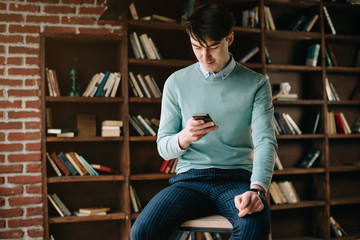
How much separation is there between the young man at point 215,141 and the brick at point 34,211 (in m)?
1.76

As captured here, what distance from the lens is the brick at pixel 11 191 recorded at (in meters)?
3.13

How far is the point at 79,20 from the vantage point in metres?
3.30

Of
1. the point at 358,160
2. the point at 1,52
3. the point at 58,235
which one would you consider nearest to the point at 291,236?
the point at 358,160

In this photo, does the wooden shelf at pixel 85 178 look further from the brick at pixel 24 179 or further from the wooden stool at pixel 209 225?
the wooden stool at pixel 209 225

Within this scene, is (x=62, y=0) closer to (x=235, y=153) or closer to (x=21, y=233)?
(x=21, y=233)

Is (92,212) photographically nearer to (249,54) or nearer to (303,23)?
(249,54)

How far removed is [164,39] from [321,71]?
1.54 m

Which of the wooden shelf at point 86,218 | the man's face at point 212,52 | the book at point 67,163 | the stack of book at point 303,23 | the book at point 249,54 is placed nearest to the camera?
the man's face at point 212,52

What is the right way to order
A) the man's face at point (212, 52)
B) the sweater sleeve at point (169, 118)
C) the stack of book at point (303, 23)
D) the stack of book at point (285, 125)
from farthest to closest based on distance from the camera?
the stack of book at point (303, 23) < the stack of book at point (285, 125) < the sweater sleeve at point (169, 118) < the man's face at point (212, 52)

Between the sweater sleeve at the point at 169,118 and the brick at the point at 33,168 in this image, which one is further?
the brick at the point at 33,168

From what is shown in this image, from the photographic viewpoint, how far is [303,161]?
152 inches

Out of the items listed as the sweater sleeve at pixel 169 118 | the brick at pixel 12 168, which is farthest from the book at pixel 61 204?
the sweater sleeve at pixel 169 118

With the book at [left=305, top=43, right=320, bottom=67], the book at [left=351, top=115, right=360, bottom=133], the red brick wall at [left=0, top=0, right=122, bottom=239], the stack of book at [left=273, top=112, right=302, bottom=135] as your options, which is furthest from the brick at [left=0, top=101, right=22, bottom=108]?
the book at [left=351, top=115, right=360, bottom=133]

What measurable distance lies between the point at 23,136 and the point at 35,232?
2.58ft
